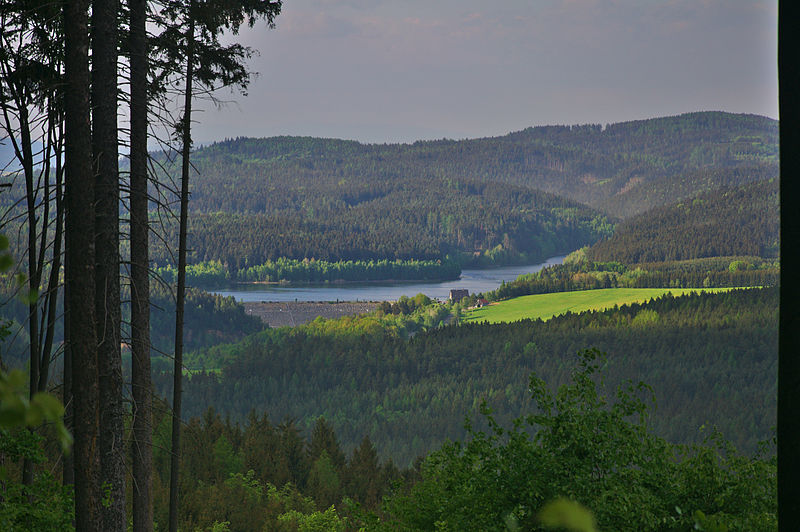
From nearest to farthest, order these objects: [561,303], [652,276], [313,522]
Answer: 1. [313,522]
2. [561,303]
3. [652,276]

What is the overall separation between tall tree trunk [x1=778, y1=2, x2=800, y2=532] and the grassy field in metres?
131

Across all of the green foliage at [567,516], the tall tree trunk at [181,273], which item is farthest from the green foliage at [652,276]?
the green foliage at [567,516]

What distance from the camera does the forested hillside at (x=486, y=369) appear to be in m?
90.5

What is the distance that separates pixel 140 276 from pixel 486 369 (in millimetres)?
104485

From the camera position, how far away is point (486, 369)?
369 feet

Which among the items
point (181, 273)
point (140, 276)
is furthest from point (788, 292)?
point (181, 273)

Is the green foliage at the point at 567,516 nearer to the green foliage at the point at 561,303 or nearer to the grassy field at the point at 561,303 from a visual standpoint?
the green foliage at the point at 561,303

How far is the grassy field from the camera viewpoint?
5364 inches

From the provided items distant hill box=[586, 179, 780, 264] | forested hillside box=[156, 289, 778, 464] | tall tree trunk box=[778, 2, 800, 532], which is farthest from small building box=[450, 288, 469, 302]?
tall tree trunk box=[778, 2, 800, 532]

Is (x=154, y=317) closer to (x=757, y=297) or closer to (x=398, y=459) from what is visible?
(x=398, y=459)

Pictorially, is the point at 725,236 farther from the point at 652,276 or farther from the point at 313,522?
the point at 313,522

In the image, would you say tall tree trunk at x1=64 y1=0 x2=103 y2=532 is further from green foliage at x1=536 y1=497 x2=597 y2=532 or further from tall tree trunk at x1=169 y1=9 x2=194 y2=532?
green foliage at x1=536 y1=497 x2=597 y2=532

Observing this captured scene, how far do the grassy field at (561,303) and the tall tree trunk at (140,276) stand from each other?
125667mm

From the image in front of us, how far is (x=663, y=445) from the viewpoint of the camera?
12.0 metres
